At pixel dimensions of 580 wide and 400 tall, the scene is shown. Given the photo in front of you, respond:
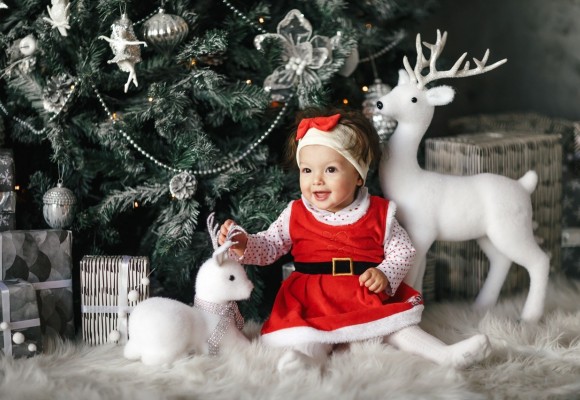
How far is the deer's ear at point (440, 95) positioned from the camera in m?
1.67

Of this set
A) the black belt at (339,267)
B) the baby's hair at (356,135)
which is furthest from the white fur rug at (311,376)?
the baby's hair at (356,135)

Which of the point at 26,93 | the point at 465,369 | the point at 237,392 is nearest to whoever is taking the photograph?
the point at 237,392

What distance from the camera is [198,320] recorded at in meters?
1.46

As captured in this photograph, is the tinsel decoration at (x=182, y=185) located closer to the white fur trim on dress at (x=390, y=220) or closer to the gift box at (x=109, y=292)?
the gift box at (x=109, y=292)

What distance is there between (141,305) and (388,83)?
3.03ft

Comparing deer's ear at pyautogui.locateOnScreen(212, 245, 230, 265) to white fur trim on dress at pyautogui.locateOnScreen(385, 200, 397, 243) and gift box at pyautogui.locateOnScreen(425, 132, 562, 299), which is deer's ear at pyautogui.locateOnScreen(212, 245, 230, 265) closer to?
white fur trim on dress at pyautogui.locateOnScreen(385, 200, 397, 243)

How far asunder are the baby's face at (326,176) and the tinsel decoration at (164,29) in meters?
0.37

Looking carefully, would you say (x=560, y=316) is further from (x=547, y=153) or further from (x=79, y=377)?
(x=79, y=377)

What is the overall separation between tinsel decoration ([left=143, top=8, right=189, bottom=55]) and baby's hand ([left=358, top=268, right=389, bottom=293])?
2.10 feet

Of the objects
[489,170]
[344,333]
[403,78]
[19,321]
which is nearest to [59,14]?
[19,321]

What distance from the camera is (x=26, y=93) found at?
1720mm

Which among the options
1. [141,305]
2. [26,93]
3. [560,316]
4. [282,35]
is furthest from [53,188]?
[560,316]

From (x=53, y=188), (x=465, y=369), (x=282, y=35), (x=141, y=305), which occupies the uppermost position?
(x=282, y=35)

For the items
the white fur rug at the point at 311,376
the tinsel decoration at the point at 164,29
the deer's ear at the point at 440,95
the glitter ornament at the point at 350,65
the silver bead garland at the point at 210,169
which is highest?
the tinsel decoration at the point at 164,29
